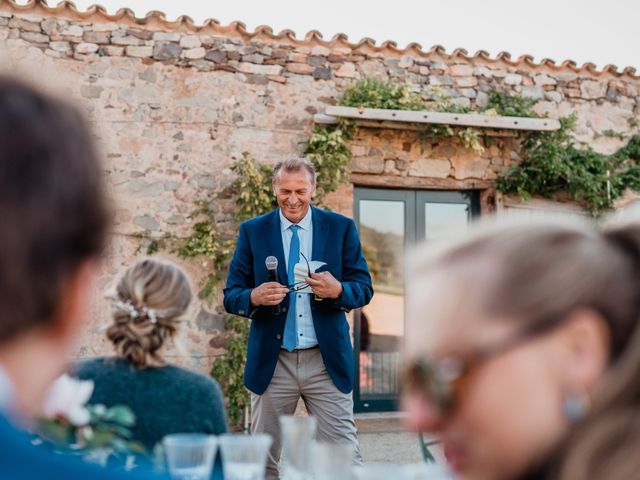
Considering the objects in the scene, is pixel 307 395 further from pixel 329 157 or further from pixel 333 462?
pixel 329 157

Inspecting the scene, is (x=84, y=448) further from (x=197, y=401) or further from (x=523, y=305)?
(x=523, y=305)

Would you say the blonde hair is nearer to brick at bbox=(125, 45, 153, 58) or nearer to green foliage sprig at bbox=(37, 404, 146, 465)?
green foliage sprig at bbox=(37, 404, 146, 465)

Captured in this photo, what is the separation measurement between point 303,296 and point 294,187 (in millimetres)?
599

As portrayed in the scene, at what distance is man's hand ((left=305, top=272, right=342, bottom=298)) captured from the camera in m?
3.14

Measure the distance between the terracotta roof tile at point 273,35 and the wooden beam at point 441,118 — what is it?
2.35ft

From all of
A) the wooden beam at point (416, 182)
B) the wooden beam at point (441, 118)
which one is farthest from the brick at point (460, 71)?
the wooden beam at point (416, 182)

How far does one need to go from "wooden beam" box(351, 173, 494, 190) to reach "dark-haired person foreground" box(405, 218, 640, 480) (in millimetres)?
4976

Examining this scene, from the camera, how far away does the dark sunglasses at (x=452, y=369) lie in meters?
0.79

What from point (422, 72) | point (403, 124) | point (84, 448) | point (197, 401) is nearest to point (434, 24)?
point (422, 72)

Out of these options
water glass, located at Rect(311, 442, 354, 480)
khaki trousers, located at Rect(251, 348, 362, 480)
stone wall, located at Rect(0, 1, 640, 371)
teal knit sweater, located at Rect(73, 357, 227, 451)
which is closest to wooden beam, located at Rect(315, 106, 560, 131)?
stone wall, located at Rect(0, 1, 640, 371)

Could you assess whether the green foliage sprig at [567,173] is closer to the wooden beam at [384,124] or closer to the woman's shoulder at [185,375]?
the wooden beam at [384,124]

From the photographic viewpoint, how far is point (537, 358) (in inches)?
30.9

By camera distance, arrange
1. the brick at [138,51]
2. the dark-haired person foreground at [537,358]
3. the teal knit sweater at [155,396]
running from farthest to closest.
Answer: the brick at [138,51], the teal knit sweater at [155,396], the dark-haired person foreground at [537,358]

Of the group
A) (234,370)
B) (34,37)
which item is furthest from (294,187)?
(34,37)
